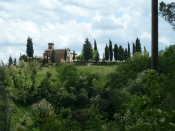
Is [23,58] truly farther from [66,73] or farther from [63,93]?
[63,93]

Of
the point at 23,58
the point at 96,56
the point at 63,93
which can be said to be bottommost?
the point at 63,93

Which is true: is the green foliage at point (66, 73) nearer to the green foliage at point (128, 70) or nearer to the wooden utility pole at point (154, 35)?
the green foliage at point (128, 70)

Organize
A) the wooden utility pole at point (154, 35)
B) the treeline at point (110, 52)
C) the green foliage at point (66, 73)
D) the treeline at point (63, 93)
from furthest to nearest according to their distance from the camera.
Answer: the treeline at point (110, 52) → the green foliage at point (66, 73) → the treeline at point (63, 93) → the wooden utility pole at point (154, 35)

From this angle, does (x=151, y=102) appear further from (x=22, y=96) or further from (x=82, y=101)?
(x=22, y=96)

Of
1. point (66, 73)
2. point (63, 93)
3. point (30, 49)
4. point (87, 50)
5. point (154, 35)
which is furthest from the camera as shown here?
point (87, 50)

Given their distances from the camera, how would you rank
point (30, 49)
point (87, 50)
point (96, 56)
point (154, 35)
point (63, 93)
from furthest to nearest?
point (87, 50)
point (96, 56)
point (30, 49)
point (63, 93)
point (154, 35)

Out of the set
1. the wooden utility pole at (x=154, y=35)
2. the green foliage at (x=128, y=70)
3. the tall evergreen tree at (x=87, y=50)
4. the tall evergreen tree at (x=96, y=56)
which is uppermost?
the tall evergreen tree at (x=87, y=50)

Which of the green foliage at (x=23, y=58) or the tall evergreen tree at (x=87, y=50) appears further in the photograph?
the tall evergreen tree at (x=87, y=50)

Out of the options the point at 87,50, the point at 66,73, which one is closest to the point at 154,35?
the point at 66,73

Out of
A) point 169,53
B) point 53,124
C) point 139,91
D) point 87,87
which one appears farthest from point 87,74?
point 169,53

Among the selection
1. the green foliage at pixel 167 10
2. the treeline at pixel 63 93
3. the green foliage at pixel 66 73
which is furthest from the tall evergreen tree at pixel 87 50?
the green foliage at pixel 167 10

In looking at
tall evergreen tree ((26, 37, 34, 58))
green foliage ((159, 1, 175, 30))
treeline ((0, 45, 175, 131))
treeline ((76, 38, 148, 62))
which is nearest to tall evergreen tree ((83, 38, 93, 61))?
treeline ((76, 38, 148, 62))

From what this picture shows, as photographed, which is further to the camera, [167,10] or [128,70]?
[128,70]

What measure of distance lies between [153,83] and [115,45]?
4154 inches
